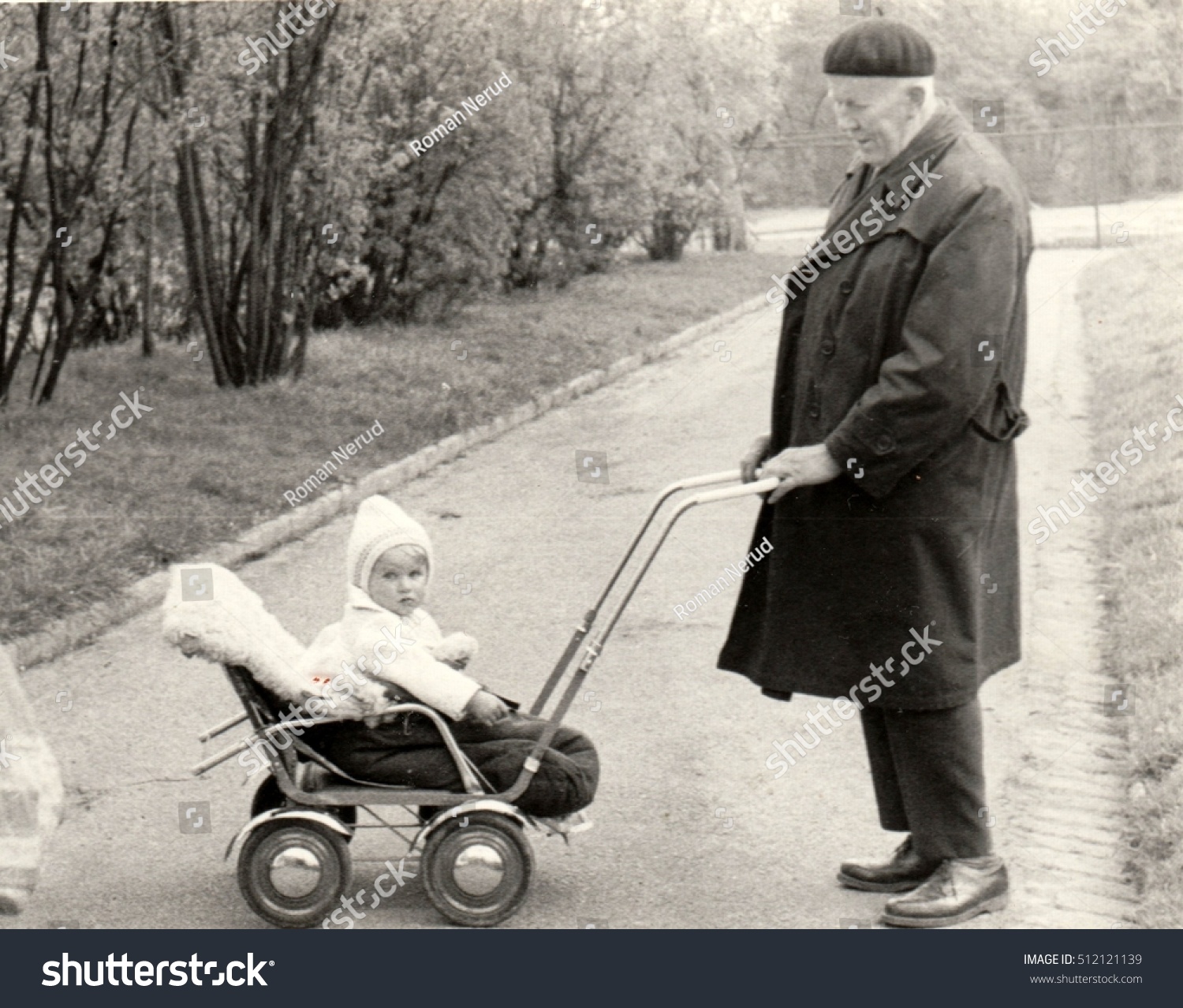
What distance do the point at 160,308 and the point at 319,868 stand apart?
941 cm

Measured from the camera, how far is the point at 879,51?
3451 millimetres

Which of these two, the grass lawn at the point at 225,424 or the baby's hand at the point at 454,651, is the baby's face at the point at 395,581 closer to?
the baby's hand at the point at 454,651

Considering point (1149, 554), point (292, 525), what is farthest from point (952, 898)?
point (292, 525)

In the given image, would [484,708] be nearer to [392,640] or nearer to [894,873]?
[392,640]

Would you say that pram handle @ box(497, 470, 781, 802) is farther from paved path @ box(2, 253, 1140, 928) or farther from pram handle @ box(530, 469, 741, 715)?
paved path @ box(2, 253, 1140, 928)

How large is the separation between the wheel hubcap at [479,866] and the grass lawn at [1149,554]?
143 cm

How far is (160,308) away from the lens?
1256 cm

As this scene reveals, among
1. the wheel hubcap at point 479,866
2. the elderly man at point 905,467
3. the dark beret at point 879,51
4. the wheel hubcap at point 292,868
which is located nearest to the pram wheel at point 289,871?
the wheel hubcap at point 292,868

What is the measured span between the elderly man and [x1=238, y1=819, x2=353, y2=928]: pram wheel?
103 centimetres

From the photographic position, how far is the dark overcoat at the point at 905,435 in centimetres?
345

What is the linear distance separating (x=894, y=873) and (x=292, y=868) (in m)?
1.39

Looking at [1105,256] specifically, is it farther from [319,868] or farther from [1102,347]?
[319,868]

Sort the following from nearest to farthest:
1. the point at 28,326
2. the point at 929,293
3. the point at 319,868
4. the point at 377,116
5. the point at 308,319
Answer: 1. the point at 929,293
2. the point at 319,868
3. the point at 28,326
4. the point at 308,319
5. the point at 377,116

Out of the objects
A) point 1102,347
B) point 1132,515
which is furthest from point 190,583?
point 1102,347
